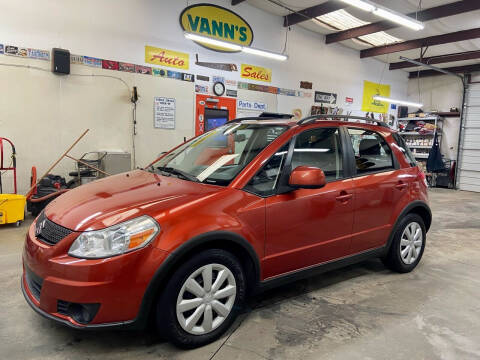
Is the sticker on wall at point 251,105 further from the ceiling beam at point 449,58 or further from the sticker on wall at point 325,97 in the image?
the ceiling beam at point 449,58

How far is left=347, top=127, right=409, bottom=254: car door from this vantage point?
2613mm

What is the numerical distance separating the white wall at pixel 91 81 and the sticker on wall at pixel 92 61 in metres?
0.07

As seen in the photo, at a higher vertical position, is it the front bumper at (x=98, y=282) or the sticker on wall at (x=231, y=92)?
the sticker on wall at (x=231, y=92)

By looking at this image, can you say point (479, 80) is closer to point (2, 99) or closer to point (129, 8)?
point (129, 8)

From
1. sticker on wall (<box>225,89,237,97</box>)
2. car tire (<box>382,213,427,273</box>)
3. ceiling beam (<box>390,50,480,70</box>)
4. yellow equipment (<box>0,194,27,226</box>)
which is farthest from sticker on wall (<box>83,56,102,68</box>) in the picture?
ceiling beam (<box>390,50,480,70</box>)

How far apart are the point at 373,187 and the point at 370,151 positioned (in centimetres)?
40

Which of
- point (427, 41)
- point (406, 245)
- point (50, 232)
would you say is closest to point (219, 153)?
point (50, 232)

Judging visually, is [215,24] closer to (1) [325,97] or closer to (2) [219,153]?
(1) [325,97]

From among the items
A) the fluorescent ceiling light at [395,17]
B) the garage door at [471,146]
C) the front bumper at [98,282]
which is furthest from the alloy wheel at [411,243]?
the garage door at [471,146]

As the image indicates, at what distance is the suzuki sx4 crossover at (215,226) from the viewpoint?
5.38 feet

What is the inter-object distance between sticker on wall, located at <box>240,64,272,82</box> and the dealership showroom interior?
3.28 ft

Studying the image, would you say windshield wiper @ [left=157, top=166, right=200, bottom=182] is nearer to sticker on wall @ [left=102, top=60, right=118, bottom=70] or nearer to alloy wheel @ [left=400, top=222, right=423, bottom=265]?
alloy wheel @ [left=400, top=222, right=423, bottom=265]

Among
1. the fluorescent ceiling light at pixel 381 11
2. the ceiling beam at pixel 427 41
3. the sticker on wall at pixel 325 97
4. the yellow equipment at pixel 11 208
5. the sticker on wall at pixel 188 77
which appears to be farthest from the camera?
the sticker on wall at pixel 325 97

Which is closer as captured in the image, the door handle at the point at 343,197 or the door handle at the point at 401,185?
the door handle at the point at 343,197
